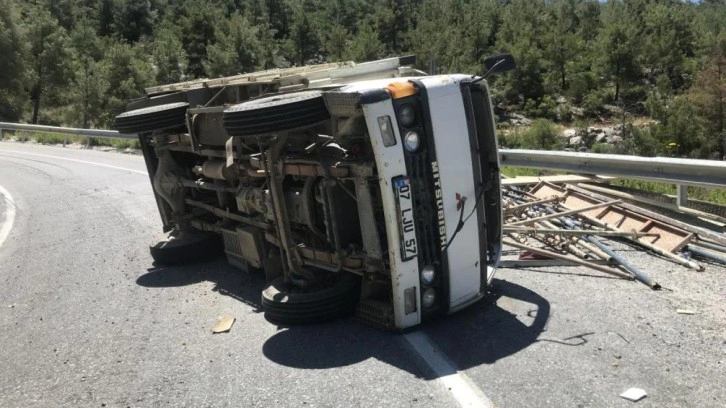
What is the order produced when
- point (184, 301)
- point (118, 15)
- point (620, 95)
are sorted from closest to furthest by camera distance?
point (184, 301), point (620, 95), point (118, 15)

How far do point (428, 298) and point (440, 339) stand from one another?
29 centimetres

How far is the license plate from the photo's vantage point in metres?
4.11

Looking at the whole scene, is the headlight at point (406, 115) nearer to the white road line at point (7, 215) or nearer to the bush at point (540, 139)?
the white road line at point (7, 215)

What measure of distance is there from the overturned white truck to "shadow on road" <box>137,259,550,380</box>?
0.12m

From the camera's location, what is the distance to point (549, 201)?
7066 mm

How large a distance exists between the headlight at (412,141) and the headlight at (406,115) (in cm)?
7

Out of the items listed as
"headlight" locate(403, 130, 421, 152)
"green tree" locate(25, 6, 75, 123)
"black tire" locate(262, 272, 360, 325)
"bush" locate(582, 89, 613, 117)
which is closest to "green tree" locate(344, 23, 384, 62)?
"bush" locate(582, 89, 613, 117)

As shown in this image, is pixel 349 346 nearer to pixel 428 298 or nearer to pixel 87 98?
pixel 428 298

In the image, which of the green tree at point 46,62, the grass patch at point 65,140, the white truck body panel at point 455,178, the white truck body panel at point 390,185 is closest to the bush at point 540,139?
the green tree at point 46,62

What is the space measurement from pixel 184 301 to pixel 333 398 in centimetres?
246

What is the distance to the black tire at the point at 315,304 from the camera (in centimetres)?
467

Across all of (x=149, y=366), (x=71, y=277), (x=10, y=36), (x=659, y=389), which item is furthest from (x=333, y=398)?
(x=10, y=36)

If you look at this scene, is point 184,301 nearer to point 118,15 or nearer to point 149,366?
point 149,366

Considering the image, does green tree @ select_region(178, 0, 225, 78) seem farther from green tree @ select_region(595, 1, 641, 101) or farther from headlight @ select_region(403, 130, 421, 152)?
headlight @ select_region(403, 130, 421, 152)
